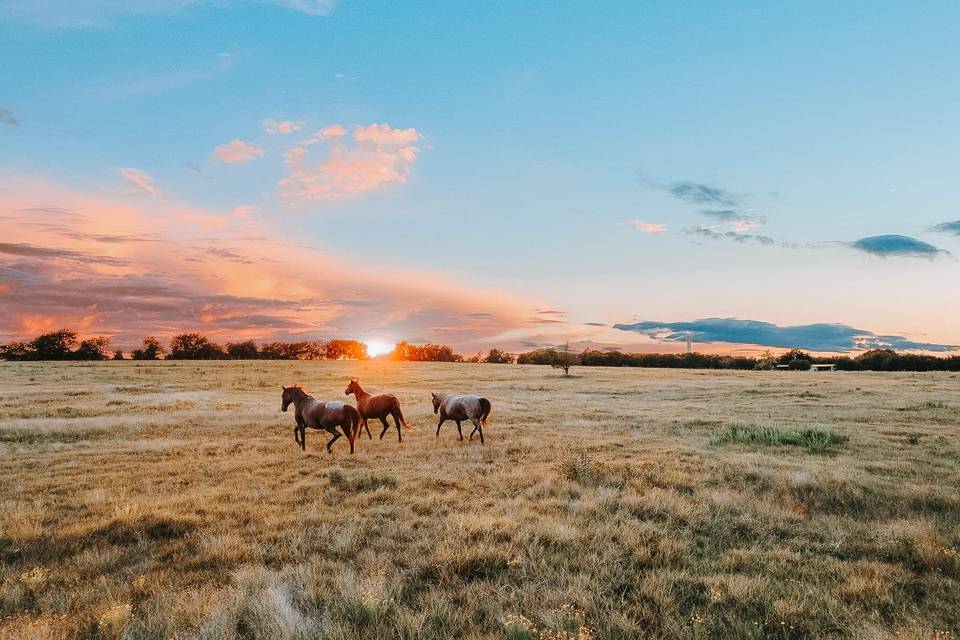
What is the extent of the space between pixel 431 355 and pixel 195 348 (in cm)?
5343

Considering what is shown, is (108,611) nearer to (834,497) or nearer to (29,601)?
(29,601)

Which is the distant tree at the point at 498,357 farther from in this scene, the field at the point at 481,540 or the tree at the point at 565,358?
the field at the point at 481,540

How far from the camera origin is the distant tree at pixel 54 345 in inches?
3952

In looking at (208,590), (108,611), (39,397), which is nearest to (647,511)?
(208,590)

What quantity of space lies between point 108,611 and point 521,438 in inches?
520

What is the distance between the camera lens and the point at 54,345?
10225cm

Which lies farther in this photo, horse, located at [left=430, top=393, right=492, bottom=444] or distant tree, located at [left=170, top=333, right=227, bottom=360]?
distant tree, located at [left=170, top=333, right=227, bottom=360]

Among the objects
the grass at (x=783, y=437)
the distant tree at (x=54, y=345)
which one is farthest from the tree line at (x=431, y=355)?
the grass at (x=783, y=437)

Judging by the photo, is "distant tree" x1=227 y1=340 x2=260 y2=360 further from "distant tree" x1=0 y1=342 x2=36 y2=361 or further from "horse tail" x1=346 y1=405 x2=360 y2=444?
"horse tail" x1=346 y1=405 x2=360 y2=444

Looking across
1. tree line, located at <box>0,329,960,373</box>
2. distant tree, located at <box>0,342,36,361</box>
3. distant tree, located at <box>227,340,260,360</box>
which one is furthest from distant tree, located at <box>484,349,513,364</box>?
distant tree, located at <box>0,342,36,361</box>

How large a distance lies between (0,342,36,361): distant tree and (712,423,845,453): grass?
12692cm

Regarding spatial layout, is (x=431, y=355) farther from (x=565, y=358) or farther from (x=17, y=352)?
(x=17, y=352)

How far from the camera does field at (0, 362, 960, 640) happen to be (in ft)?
17.3

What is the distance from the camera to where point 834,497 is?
10156mm
